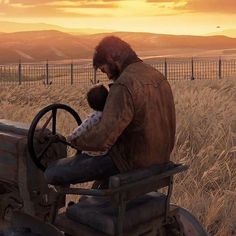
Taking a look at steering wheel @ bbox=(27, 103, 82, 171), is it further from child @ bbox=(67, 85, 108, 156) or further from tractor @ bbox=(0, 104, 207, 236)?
child @ bbox=(67, 85, 108, 156)

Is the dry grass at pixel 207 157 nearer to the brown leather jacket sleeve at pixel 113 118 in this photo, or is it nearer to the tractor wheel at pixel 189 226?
the tractor wheel at pixel 189 226

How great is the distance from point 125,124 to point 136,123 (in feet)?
0.47

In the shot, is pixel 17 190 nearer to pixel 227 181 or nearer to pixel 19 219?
pixel 19 219

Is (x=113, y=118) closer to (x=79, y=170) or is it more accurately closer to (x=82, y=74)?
(x=79, y=170)

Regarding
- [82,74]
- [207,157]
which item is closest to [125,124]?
[207,157]

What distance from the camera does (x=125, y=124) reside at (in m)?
3.03

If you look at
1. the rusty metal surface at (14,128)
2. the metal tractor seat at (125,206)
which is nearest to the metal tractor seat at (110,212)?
the metal tractor seat at (125,206)

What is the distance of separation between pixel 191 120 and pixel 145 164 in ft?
16.4

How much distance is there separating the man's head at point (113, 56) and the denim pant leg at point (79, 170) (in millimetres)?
581

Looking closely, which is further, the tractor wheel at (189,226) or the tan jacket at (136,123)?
the tractor wheel at (189,226)

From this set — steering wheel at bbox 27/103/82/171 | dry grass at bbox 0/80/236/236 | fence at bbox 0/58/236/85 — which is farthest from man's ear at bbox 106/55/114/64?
fence at bbox 0/58/236/85

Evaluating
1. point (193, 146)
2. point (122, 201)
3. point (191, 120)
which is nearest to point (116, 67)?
point (122, 201)

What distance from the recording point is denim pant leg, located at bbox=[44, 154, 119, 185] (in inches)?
129

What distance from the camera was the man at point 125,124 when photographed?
3025 mm
